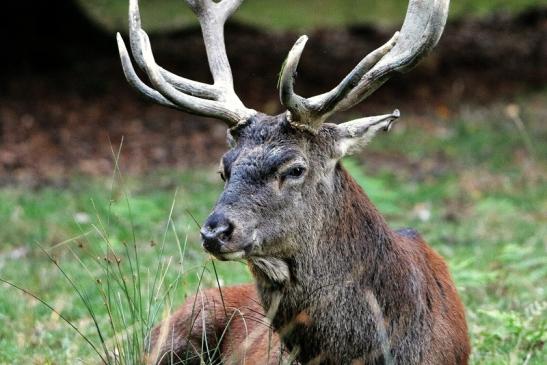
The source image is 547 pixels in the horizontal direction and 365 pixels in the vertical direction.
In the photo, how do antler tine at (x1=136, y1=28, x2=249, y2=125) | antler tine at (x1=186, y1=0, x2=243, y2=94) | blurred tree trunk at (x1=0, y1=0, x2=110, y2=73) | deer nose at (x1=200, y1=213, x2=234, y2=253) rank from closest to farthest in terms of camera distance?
deer nose at (x1=200, y1=213, x2=234, y2=253)
antler tine at (x1=136, y1=28, x2=249, y2=125)
antler tine at (x1=186, y1=0, x2=243, y2=94)
blurred tree trunk at (x1=0, y1=0, x2=110, y2=73)

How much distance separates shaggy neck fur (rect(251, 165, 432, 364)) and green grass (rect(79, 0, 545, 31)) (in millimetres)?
16983

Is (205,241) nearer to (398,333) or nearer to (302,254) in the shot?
(302,254)

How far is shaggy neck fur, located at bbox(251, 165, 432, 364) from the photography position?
15.7 feet

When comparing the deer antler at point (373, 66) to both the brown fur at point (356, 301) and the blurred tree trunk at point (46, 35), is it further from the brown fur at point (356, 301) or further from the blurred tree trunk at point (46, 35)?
the blurred tree trunk at point (46, 35)

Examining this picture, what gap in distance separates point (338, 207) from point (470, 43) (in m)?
15.6

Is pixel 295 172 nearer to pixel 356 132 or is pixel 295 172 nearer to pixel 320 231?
pixel 320 231

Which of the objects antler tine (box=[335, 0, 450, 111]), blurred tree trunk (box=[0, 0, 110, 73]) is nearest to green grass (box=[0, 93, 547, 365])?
antler tine (box=[335, 0, 450, 111])

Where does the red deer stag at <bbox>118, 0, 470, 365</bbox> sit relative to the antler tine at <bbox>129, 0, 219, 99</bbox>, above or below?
below

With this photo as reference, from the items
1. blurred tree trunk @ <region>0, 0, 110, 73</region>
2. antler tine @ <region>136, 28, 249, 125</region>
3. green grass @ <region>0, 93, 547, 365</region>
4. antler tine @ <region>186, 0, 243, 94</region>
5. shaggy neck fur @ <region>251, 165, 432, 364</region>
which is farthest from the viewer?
blurred tree trunk @ <region>0, 0, 110, 73</region>

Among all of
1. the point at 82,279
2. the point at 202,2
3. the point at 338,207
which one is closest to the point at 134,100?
the point at 82,279

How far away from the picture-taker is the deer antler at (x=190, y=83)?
5.06 meters

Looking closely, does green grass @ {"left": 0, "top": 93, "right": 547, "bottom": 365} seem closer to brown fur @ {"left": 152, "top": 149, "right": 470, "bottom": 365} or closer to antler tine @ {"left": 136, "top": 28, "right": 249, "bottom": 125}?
antler tine @ {"left": 136, "top": 28, "right": 249, "bottom": 125}

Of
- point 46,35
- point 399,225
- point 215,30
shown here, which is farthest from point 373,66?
point 46,35

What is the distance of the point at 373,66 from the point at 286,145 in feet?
2.00
